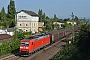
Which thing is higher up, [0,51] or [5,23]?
[5,23]

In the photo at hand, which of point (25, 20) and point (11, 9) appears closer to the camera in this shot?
point (25, 20)

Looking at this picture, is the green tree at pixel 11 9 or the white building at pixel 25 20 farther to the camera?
the green tree at pixel 11 9

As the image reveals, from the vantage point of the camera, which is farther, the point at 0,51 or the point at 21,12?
the point at 21,12

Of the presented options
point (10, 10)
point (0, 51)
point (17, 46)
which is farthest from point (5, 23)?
point (0, 51)

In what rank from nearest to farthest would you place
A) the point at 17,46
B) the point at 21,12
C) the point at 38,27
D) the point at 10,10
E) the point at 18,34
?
1. the point at 17,46
2. the point at 18,34
3. the point at 21,12
4. the point at 38,27
5. the point at 10,10

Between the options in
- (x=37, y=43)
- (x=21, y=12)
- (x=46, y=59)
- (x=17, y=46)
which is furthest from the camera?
(x=21, y=12)

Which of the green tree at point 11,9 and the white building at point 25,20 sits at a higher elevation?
the green tree at point 11,9

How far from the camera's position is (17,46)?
39594mm

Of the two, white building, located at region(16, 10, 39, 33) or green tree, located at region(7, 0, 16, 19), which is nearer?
white building, located at region(16, 10, 39, 33)

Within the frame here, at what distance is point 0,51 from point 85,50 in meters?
18.4

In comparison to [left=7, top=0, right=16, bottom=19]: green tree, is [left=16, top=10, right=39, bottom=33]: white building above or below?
below

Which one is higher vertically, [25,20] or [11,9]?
[11,9]

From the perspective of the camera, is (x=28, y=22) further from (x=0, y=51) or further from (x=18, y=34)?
(x=0, y=51)

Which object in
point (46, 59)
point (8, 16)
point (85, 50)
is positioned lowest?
point (46, 59)
